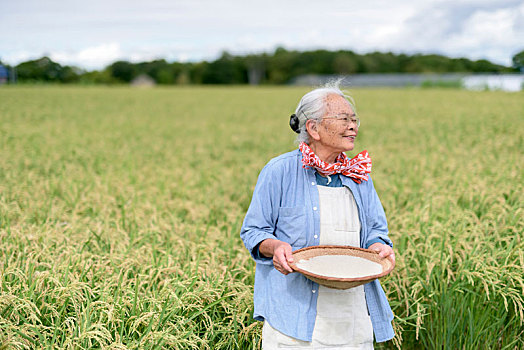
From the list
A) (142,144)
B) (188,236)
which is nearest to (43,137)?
(142,144)

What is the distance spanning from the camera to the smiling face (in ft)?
7.43

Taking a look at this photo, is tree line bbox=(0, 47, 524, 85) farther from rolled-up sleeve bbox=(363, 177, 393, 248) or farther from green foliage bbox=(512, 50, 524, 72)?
rolled-up sleeve bbox=(363, 177, 393, 248)

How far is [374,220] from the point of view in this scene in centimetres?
240

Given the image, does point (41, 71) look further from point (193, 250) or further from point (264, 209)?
point (264, 209)

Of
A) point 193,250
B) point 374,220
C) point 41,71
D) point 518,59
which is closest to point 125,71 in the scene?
point 41,71

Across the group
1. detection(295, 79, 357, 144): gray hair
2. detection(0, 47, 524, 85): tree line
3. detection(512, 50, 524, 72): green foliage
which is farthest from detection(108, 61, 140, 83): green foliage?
detection(295, 79, 357, 144): gray hair

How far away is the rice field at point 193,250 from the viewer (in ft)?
9.07

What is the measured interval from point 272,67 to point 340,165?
340ft

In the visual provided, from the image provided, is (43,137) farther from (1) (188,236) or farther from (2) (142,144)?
(1) (188,236)

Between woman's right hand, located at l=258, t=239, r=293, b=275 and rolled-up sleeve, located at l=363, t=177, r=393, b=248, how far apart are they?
0.50 m

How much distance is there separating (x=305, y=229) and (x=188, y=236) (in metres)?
2.12

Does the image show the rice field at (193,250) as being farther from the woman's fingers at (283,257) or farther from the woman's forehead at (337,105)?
the woman's forehead at (337,105)

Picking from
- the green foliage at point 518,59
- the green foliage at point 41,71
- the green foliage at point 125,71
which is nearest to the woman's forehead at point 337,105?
the green foliage at point 518,59

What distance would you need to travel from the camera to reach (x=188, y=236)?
420cm
